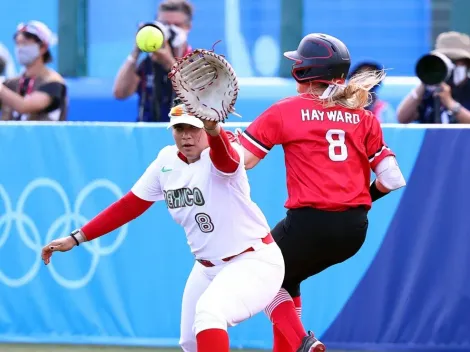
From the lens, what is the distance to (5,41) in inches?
462

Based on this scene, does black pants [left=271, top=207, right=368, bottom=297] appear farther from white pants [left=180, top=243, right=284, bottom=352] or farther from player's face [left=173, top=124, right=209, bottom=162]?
player's face [left=173, top=124, right=209, bottom=162]

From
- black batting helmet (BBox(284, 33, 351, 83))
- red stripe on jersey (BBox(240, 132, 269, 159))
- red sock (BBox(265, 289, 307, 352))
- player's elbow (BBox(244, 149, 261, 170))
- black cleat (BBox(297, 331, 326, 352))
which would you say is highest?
black batting helmet (BBox(284, 33, 351, 83))

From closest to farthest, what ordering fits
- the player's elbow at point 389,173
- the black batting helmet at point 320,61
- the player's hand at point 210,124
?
the player's hand at point 210,124, the black batting helmet at point 320,61, the player's elbow at point 389,173

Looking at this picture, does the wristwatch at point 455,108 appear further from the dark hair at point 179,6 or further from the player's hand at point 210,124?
the player's hand at point 210,124

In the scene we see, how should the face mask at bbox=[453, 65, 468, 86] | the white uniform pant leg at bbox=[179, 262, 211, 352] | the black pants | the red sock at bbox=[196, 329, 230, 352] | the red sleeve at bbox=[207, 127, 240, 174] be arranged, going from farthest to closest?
1. the face mask at bbox=[453, 65, 468, 86]
2. the black pants
3. the white uniform pant leg at bbox=[179, 262, 211, 352]
4. the red sock at bbox=[196, 329, 230, 352]
5. the red sleeve at bbox=[207, 127, 240, 174]

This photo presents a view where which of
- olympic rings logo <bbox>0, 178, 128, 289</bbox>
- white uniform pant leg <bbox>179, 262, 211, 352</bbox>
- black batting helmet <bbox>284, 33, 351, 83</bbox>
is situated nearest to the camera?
white uniform pant leg <bbox>179, 262, 211, 352</bbox>

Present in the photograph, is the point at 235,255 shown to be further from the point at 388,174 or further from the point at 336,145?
the point at 388,174

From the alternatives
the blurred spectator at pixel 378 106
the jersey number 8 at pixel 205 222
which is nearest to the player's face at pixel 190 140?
the jersey number 8 at pixel 205 222

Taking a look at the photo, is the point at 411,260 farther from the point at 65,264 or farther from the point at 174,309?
the point at 65,264

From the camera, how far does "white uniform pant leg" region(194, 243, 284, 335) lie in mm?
5469

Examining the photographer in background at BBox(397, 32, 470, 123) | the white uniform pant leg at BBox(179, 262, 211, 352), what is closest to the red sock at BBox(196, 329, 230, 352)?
the white uniform pant leg at BBox(179, 262, 211, 352)

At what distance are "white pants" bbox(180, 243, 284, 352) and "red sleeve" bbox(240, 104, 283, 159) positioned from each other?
0.68 m

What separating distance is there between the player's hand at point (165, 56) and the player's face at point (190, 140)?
334cm

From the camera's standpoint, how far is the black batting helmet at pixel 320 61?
6484 millimetres
